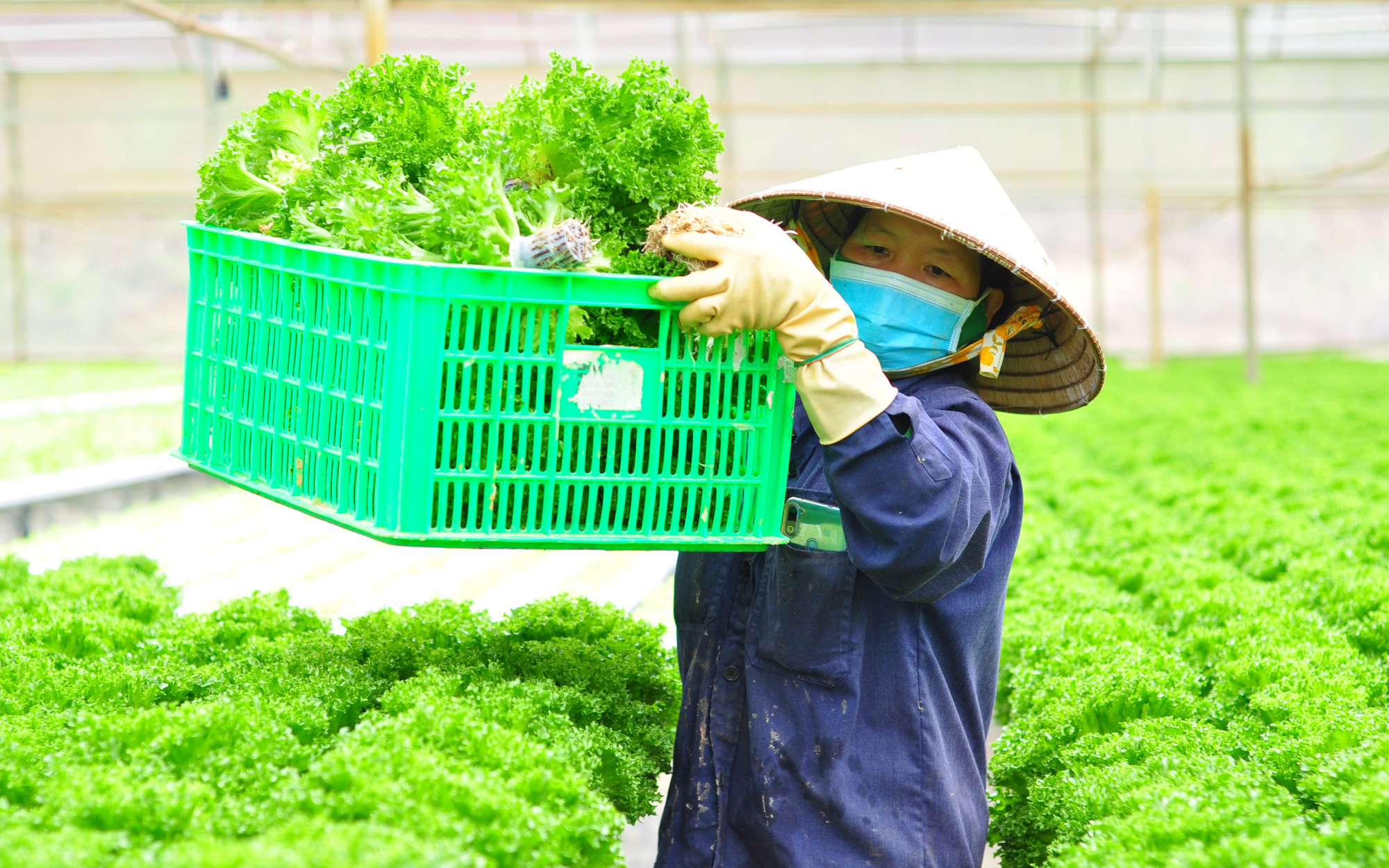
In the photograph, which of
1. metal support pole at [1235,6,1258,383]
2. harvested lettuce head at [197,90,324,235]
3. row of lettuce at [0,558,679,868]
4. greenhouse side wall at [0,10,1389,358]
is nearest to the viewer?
row of lettuce at [0,558,679,868]

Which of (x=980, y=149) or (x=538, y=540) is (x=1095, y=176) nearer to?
(x=980, y=149)

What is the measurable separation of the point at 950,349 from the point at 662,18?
2271 cm

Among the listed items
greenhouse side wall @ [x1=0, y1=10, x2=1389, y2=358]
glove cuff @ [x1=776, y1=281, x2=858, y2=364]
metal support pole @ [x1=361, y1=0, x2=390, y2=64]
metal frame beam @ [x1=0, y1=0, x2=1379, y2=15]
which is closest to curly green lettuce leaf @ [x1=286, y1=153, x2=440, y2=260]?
glove cuff @ [x1=776, y1=281, x2=858, y2=364]

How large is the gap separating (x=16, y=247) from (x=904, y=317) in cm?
2711

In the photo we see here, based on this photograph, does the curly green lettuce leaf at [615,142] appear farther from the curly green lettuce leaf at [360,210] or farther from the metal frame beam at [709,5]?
the metal frame beam at [709,5]

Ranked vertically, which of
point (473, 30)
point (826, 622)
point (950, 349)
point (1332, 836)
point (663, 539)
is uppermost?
point (473, 30)

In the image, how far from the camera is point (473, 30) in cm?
2258

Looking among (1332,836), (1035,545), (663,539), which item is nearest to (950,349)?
(663,539)

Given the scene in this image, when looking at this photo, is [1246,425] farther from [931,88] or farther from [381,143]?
[931,88]

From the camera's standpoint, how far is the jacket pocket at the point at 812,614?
2.46 meters

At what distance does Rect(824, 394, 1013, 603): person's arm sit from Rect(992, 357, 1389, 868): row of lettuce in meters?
0.62

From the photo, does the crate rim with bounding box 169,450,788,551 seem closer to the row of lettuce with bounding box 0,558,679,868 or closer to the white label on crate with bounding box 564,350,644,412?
the white label on crate with bounding box 564,350,644,412

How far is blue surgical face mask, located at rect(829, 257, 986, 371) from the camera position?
2604 mm

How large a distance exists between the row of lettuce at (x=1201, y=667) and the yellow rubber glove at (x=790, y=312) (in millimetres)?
933
